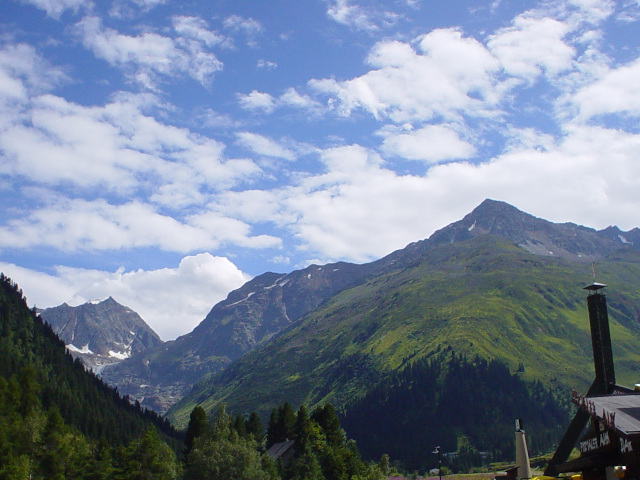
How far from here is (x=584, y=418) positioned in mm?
31734

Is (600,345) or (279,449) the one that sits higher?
(600,345)

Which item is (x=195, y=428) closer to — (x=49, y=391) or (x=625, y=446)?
(x=49, y=391)

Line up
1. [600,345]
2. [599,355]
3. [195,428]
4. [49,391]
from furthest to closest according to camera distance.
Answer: [49,391] < [195,428] < [600,345] < [599,355]

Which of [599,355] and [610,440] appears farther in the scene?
[599,355]

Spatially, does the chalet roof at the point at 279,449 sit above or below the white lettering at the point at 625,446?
below

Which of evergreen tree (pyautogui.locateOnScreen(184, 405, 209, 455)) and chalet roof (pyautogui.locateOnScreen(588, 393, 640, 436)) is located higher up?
chalet roof (pyautogui.locateOnScreen(588, 393, 640, 436))

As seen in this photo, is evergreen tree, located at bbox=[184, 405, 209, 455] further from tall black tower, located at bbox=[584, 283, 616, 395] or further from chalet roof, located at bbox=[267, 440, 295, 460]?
tall black tower, located at bbox=[584, 283, 616, 395]

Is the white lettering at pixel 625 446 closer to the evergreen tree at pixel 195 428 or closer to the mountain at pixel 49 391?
the evergreen tree at pixel 195 428

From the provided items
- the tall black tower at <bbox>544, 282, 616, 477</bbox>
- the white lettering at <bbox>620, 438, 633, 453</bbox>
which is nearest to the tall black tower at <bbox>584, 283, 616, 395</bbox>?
the tall black tower at <bbox>544, 282, 616, 477</bbox>

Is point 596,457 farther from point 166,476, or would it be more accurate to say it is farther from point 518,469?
point 166,476

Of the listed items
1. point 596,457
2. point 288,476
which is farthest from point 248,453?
point 596,457

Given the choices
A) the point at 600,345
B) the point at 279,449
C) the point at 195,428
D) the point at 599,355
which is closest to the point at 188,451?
the point at 195,428

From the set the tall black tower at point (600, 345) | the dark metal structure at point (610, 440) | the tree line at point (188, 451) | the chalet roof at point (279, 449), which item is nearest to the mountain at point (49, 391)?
the tree line at point (188, 451)

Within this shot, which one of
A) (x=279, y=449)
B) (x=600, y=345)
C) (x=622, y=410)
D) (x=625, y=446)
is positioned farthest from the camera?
(x=279, y=449)
